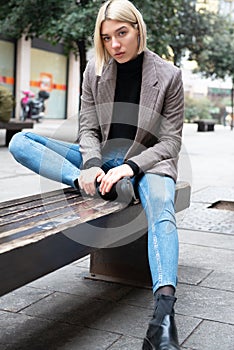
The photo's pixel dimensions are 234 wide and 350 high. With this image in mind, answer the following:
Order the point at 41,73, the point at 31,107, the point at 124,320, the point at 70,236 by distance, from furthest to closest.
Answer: the point at 41,73 → the point at 31,107 → the point at 124,320 → the point at 70,236

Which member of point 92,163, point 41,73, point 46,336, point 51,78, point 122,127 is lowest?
point 46,336

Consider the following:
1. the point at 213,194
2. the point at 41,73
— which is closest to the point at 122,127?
the point at 213,194

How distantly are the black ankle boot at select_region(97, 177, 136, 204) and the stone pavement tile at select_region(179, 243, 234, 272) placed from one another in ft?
4.01

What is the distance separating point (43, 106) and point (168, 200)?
2409 cm

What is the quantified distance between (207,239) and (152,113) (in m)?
1.85

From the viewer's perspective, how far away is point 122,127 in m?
3.38

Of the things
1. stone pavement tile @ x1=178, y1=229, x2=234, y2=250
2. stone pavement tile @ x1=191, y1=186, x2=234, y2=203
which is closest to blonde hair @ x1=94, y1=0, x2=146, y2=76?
stone pavement tile @ x1=178, y1=229, x2=234, y2=250

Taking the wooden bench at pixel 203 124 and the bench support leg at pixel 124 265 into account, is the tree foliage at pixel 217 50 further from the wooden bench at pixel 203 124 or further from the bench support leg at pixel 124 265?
the bench support leg at pixel 124 265

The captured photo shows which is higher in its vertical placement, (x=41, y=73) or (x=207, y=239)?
(x=41, y=73)

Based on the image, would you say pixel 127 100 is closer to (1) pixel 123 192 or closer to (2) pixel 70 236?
(1) pixel 123 192

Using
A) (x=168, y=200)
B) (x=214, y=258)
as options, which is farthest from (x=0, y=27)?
(x=168, y=200)

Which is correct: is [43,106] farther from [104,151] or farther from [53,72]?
[104,151]

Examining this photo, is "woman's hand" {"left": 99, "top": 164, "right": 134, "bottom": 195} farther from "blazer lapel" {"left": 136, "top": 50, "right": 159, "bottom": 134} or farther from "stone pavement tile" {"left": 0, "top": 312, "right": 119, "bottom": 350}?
"stone pavement tile" {"left": 0, "top": 312, "right": 119, "bottom": 350}

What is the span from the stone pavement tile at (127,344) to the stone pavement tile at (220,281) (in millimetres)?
1001
